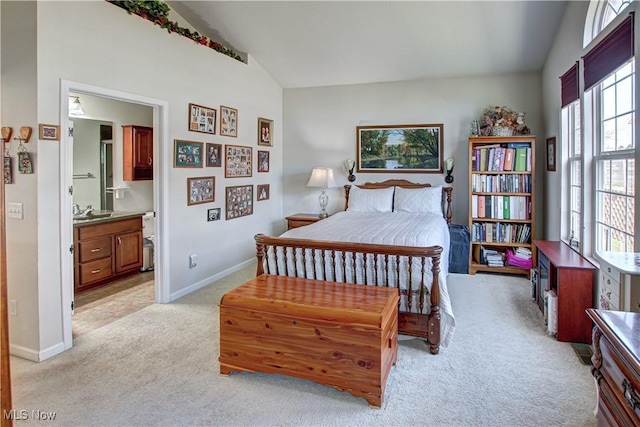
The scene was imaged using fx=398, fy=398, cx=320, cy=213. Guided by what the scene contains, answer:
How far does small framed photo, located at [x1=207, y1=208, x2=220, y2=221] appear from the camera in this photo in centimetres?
479

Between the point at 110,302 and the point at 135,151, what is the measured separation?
7.05 feet

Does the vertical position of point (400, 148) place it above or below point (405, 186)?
above

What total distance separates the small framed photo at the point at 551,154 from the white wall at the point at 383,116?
14.9 inches

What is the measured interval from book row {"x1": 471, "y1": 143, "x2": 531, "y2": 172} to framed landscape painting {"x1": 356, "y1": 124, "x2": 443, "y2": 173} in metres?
0.60

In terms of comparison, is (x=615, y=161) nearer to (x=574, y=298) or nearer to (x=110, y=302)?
(x=574, y=298)

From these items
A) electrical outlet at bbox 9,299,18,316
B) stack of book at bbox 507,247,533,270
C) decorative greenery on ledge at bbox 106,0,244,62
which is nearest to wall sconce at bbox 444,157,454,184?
stack of book at bbox 507,247,533,270

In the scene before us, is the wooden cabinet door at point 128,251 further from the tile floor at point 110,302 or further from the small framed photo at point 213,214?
the small framed photo at point 213,214

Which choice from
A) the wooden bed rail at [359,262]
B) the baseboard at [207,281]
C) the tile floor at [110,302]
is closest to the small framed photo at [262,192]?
the baseboard at [207,281]

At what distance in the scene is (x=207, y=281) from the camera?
4.84 m

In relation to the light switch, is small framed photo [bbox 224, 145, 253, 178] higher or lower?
higher

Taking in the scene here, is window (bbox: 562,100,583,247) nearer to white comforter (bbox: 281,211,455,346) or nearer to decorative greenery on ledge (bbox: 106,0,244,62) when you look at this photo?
white comforter (bbox: 281,211,455,346)

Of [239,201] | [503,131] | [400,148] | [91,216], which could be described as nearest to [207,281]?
[239,201]

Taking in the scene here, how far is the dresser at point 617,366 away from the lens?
120cm

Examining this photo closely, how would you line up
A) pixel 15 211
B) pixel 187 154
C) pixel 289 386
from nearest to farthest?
pixel 289 386, pixel 15 211, pixel 187 154
